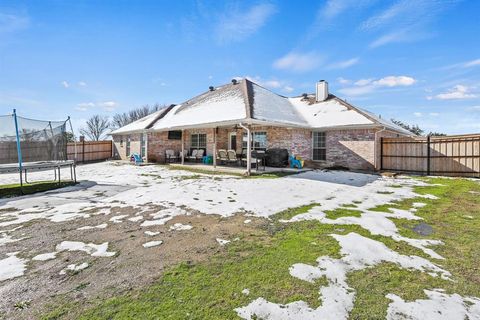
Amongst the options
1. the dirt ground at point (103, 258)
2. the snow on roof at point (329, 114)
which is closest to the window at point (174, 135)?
the snow on roof at point (329, 114)

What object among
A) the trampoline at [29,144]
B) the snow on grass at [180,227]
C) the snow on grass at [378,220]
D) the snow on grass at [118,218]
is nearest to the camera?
the snow on grass at [378,220]

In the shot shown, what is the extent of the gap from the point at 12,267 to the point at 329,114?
1601cm

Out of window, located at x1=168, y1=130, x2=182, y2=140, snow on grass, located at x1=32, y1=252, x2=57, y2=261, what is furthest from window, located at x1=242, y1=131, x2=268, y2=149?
snow on grass, located at x1=32, y1=252, x2=57, y2=261

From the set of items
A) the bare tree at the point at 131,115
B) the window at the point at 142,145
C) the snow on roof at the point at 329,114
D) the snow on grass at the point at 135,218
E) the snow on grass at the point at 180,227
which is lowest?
the snow on grass at the point at 180,227

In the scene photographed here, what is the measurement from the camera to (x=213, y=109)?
50.5ft

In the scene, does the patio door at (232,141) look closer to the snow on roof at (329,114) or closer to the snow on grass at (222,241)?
the snow on roof at (329,114)

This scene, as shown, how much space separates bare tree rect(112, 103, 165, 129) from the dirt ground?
50786mm

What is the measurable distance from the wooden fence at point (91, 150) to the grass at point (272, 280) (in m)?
22.5

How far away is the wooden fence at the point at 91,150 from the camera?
21.2m

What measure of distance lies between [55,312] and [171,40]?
12.8m

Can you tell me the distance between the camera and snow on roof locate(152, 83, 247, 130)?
13.4 meters

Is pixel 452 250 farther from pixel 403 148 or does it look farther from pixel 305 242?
pixel 403 148

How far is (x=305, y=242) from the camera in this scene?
3.75m

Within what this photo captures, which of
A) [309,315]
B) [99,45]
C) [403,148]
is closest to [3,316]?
[309,315]
